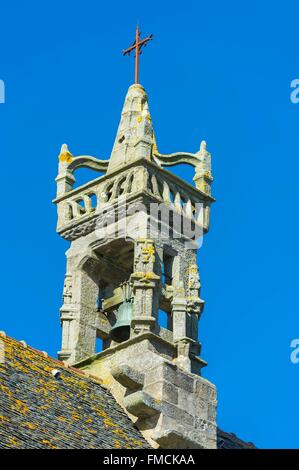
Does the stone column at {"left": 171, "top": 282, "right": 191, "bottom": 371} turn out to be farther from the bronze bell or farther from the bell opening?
the bell opening

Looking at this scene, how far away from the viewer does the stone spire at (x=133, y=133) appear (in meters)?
39.6

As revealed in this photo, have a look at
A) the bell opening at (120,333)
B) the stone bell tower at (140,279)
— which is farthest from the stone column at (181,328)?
the bell opening at (120,333)

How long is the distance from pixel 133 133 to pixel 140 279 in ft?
12.8

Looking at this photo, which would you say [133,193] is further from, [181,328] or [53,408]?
[53,408]

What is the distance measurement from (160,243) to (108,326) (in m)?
2.17

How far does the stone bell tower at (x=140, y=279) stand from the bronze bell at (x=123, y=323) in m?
0.02

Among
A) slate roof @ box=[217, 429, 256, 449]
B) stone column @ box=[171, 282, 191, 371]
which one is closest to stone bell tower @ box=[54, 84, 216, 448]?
stone column @ box=[171, 282, 191, 371]

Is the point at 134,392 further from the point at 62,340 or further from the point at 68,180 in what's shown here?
the point at 68,180

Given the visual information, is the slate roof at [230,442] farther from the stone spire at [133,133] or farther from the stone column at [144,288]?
the stone spire at [133,133]

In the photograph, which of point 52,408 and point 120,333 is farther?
point 120,333

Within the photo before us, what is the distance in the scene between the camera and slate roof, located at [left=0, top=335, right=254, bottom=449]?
3250cm

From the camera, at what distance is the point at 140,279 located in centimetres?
3778

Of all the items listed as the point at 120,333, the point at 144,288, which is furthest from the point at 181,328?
the point at 120,333
